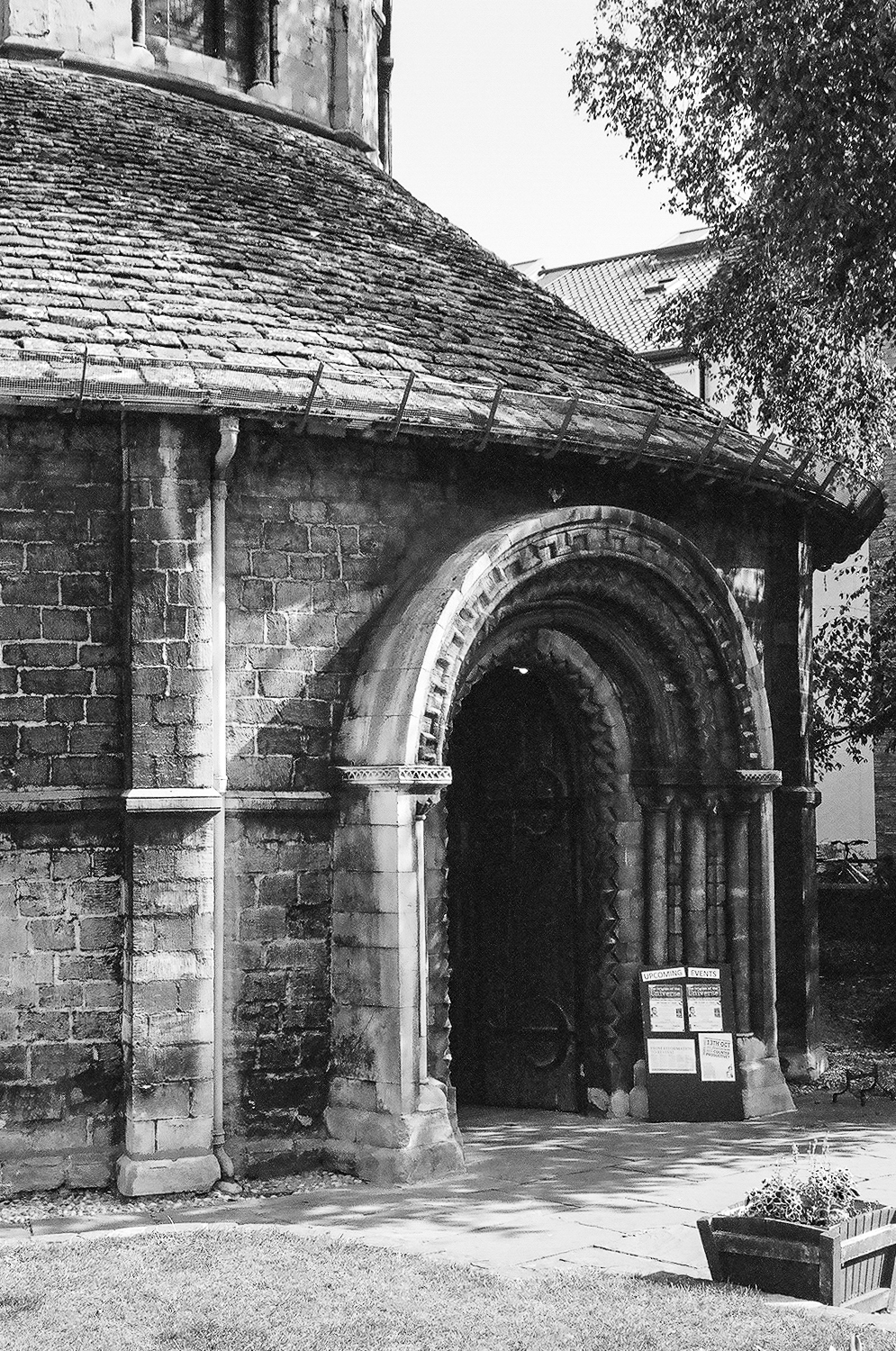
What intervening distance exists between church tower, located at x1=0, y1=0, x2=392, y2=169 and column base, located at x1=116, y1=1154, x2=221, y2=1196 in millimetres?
8693

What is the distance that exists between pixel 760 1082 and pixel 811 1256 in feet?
15.2

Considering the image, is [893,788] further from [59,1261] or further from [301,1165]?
[59,1261]

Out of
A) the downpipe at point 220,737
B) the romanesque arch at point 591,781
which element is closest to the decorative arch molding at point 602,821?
the romanesque arch at point 591,781

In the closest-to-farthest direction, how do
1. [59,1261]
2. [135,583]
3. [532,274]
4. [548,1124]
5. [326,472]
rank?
[59,1261] < [135,583] < [326,472] < [548,1124] < [532,274]

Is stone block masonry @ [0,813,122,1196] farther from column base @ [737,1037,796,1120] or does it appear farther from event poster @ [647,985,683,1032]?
column base @ [737,1037,796,1120]

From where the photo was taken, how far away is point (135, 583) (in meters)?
8.60

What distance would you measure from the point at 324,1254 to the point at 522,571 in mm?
4325

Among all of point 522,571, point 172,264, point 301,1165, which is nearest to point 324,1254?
point 301,1165

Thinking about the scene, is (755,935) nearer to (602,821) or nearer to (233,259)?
(602,821)

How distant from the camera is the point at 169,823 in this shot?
27.9 feet

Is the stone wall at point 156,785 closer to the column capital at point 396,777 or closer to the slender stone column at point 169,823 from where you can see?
the slender stone column at point 169,823

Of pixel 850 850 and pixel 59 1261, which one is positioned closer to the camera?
pixel 59 1261

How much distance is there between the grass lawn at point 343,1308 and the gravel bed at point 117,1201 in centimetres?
105

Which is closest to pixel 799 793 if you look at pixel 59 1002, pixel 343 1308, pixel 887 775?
pixel 59 1002
